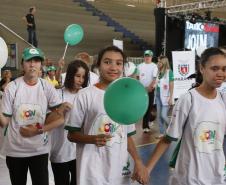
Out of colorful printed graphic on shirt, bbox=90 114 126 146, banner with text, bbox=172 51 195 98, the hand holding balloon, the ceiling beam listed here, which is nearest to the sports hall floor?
the hand holding balloon

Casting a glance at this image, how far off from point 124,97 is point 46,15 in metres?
14.8

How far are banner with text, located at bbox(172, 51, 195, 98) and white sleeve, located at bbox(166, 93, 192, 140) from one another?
6982 mm

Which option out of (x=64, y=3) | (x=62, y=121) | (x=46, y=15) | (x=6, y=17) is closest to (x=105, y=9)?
(x=64, y=3)

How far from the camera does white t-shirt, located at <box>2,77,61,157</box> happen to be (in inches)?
111

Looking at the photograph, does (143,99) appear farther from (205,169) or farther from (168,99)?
(168,99)

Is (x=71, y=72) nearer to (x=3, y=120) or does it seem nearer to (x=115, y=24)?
(x=3, y=120)

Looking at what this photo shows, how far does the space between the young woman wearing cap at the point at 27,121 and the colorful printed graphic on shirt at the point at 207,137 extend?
1032 millimetres

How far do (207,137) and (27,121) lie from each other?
1.31 m

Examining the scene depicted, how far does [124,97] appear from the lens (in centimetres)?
191

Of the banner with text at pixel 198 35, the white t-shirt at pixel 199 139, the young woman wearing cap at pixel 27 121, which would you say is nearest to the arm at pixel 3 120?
the young woman wearing cap at pixel 27 121

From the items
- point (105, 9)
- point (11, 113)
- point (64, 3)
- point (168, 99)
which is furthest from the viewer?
point (105, 9)

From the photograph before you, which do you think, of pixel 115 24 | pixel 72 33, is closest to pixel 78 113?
pixel 72 33

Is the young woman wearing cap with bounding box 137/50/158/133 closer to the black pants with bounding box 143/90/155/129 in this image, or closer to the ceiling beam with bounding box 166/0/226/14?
the black pants with bounding box 143/90/155/129

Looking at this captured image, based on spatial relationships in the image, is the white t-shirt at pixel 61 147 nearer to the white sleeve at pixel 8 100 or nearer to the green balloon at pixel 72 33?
the white sleeve at pixel 8 100
